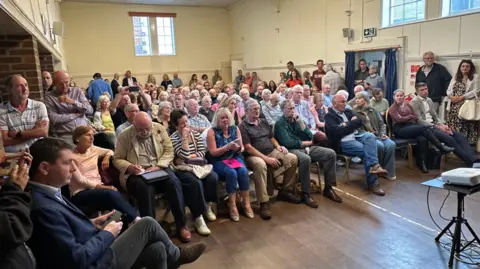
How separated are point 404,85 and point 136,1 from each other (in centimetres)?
924

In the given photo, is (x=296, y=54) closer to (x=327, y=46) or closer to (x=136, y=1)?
(x=327, y=46)

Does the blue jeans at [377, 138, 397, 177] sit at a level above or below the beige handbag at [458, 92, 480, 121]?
below

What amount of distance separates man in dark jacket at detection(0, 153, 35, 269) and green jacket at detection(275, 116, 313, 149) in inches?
111

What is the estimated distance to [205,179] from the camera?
3.20 meters

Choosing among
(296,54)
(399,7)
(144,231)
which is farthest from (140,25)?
(144,231)

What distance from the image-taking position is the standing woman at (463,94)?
5.24 m

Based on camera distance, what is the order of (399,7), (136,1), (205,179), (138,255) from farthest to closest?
(136,1) < (399,7) < (205,179) < (138,255)

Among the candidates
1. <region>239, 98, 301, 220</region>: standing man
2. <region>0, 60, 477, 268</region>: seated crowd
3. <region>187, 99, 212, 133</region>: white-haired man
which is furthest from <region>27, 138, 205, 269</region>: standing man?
<region>187, 99, 212, 133</region>: white-haired man

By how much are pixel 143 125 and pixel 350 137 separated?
2.50 metres

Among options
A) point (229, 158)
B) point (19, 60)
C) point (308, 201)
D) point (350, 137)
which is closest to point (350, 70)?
point (350, 137)

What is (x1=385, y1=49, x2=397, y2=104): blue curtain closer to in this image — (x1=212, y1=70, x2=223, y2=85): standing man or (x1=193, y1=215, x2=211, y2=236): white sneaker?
(x1=193, y1=215, x2=211, y2=236): white sneaker

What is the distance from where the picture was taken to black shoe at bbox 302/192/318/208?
11.6ft

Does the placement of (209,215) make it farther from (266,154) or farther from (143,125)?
(143,125)

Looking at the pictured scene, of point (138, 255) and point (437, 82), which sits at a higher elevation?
point (437, 82)
